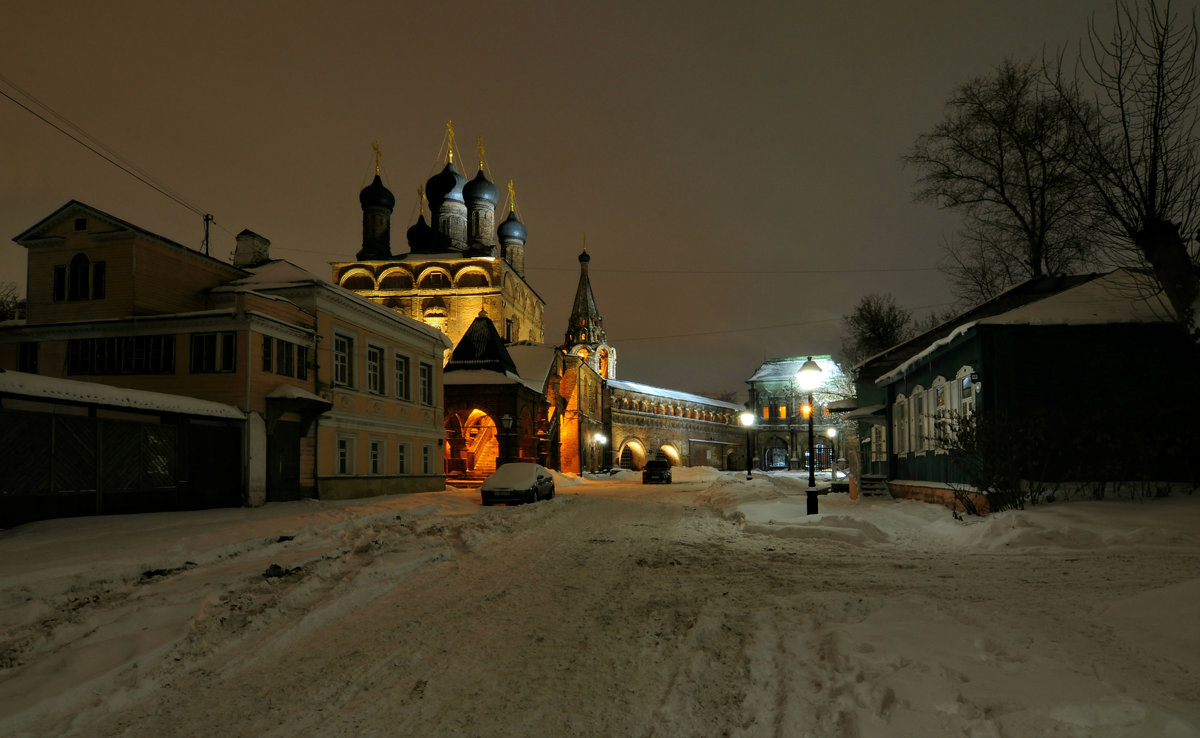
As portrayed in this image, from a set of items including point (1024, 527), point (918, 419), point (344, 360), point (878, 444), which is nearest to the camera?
point (1024, 527)

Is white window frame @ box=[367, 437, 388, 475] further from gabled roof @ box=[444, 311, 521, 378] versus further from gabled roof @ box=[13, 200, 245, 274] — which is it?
gabled roof @ box=[444, 311, 521, 378]

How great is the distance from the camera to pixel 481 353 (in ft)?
143

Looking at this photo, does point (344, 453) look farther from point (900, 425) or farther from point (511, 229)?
point (511, 229)

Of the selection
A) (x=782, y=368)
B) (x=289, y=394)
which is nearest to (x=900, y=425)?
(x=289, y=394)

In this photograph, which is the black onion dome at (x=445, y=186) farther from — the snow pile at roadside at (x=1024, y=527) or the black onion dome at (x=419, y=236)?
the snow pile at roadside at (x=1024, y=527)

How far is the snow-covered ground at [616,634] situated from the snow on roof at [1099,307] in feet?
13.0

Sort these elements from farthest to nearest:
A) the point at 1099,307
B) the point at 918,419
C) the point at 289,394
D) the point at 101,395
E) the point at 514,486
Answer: the point at 514,486
the point at 918,419
the point at 289,394
the point at 1099,307
the point at 101,395

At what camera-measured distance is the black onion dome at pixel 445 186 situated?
205ft

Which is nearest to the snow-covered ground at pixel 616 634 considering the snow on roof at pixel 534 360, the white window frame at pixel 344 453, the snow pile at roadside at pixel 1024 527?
the snow pile at roadside at pixel 1024 527

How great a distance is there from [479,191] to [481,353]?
74.0 feet

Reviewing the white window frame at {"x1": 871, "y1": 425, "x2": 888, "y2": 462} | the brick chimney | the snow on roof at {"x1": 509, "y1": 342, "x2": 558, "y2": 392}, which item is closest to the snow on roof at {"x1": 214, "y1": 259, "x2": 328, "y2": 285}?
the brick chimney

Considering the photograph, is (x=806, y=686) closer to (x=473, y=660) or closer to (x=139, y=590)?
(x=473, y=660)

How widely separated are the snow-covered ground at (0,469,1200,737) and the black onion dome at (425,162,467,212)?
52763 millimetres

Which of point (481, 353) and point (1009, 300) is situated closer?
point (1009, 300)
